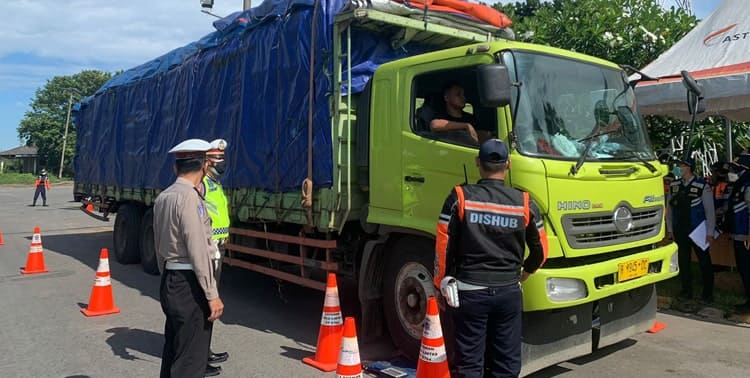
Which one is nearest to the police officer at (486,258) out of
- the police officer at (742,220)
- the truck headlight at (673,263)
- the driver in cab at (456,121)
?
the driver in cab at (456,121)

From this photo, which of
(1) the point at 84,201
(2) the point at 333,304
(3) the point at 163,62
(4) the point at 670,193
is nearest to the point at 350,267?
(2) the point at 333,304

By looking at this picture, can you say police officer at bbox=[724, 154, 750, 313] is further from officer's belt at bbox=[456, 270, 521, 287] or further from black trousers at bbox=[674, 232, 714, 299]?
officer's belt at bbox=[456, 270, 521, 287]

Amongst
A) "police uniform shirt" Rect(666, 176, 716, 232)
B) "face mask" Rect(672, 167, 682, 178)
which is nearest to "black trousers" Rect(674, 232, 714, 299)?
"police uniform shirt" Rect(666, 176, 716, 232)

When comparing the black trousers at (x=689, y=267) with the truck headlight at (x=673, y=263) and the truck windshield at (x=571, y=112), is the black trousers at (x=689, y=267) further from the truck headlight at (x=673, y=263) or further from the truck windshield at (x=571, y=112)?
the truck windshield at (x=571, y=112)

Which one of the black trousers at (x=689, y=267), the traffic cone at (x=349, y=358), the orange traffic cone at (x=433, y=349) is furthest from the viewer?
the black trousers at (x=689, y=267)

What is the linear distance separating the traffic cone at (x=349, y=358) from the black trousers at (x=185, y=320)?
87cm

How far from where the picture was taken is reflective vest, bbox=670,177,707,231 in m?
6.67

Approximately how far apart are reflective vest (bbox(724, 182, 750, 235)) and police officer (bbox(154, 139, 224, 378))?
553cm

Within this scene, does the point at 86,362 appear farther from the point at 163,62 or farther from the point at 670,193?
the point at 670,193

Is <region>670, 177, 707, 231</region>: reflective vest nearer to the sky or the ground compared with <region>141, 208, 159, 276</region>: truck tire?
nearer to the sky

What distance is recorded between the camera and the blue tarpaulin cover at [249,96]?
531 cm

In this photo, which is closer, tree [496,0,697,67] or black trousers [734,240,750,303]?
black trousers [734,240,750,303]

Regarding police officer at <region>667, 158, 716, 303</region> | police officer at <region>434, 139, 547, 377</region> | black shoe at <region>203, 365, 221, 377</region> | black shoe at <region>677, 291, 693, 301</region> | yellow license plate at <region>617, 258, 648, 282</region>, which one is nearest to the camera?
police officer at <region>434, 139, 547, 377</region>

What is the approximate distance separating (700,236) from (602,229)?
3.26 meters
